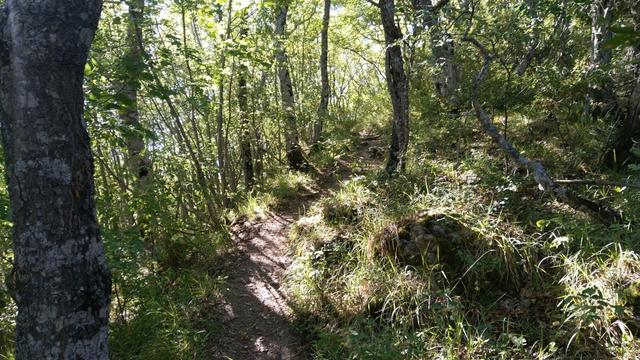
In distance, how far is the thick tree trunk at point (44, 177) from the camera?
190 cm

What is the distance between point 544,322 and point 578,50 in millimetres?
7098

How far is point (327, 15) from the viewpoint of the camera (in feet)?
36.3

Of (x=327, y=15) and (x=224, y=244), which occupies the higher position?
(x=327, y=15)

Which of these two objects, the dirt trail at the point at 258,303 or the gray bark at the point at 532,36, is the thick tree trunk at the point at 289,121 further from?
the gray bark at the point at 532,36

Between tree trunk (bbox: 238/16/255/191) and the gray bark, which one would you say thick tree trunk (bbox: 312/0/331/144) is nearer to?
tree trunk (bbox: 238/16/255/191)

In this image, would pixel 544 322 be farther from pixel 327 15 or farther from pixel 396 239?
pixel 327 15

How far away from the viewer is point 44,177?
6.22 feet

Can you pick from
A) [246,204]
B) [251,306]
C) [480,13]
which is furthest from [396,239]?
[480,13]

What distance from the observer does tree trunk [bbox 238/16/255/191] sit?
314 inches

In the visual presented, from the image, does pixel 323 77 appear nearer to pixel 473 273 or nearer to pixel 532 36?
pixel 532 36

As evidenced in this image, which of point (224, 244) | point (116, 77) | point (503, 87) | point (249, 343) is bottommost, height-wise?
point (249, 343)

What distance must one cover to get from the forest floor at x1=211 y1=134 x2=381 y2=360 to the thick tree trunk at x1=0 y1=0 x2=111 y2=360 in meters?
3.08

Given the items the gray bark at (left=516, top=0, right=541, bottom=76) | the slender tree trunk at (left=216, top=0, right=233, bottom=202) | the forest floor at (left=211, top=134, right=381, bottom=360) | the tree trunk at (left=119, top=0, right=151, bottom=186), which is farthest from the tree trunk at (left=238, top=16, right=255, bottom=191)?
the gray bark at (left=516, top=0, right=541, bottom=76)

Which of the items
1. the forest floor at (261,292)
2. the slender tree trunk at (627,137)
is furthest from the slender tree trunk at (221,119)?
the slender tree trunk at (627,137)
